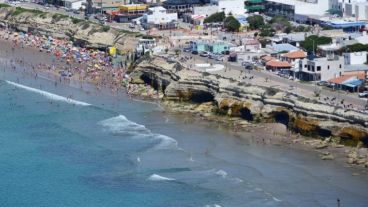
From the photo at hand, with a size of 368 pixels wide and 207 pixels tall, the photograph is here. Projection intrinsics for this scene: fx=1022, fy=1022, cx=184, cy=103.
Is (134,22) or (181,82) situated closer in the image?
(181,82)

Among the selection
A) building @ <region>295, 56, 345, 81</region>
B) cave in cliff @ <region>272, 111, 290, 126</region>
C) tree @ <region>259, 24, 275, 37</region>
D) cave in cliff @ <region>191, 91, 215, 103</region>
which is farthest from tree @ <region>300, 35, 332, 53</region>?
cave in cliff @ <region>272, 111, 290, 126</region>

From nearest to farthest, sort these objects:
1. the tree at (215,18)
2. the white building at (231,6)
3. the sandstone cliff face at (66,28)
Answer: the sandstone cliff face at (66,28)
the tree at (215,18)
the white building at (231,6)

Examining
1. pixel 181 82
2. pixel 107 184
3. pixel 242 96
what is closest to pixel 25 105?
pixel 181 82

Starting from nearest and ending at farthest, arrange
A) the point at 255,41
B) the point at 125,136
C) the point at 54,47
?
1. the point at 125,136
2. the point at 255,41
3. the point at 54,47

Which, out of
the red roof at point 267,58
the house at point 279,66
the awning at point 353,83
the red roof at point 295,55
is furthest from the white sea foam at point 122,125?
the red roof at point 295,55

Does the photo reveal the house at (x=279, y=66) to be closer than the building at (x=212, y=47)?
Yes

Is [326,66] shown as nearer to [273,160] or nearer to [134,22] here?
[273,160]

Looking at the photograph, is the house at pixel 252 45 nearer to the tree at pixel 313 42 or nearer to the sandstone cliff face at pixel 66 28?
the tree at pixel 313 42
